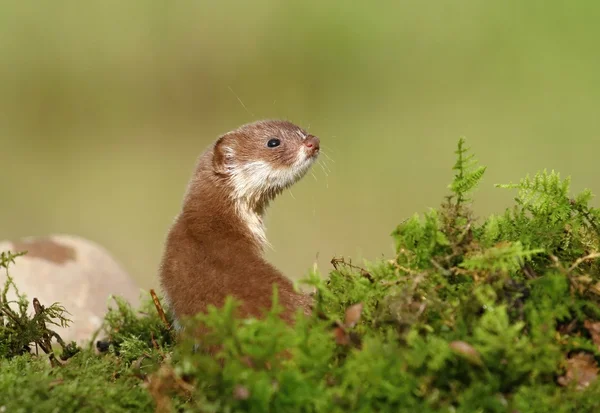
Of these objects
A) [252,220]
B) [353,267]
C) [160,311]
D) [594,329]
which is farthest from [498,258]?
[252,220]

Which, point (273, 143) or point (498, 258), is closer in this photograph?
point (498, 258)

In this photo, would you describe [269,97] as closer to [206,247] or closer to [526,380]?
[206,247]

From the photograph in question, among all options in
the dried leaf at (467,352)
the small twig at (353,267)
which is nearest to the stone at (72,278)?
the small twig at (353,267)

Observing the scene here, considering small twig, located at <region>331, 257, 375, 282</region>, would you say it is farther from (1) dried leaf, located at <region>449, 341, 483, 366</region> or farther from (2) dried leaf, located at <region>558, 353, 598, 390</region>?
(2) dried leaf, located at <region>558, 353, 598, 390</region>

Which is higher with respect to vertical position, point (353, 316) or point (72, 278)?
point (72, 278)

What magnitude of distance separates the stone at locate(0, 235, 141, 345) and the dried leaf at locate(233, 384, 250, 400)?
9.84 ft

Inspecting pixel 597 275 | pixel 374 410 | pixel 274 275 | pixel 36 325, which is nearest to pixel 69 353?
pixel 36 325

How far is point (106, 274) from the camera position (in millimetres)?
5715

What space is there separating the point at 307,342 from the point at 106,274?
371 cm

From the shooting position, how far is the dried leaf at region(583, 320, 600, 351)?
2.48m

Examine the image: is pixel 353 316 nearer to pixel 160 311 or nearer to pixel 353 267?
pixel 353 267

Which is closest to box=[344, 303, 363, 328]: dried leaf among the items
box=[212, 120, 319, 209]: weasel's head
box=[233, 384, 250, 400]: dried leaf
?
box=[233, 384, 250, 400]: dried leaf

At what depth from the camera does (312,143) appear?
489 cm

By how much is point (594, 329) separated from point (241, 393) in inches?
48.7
